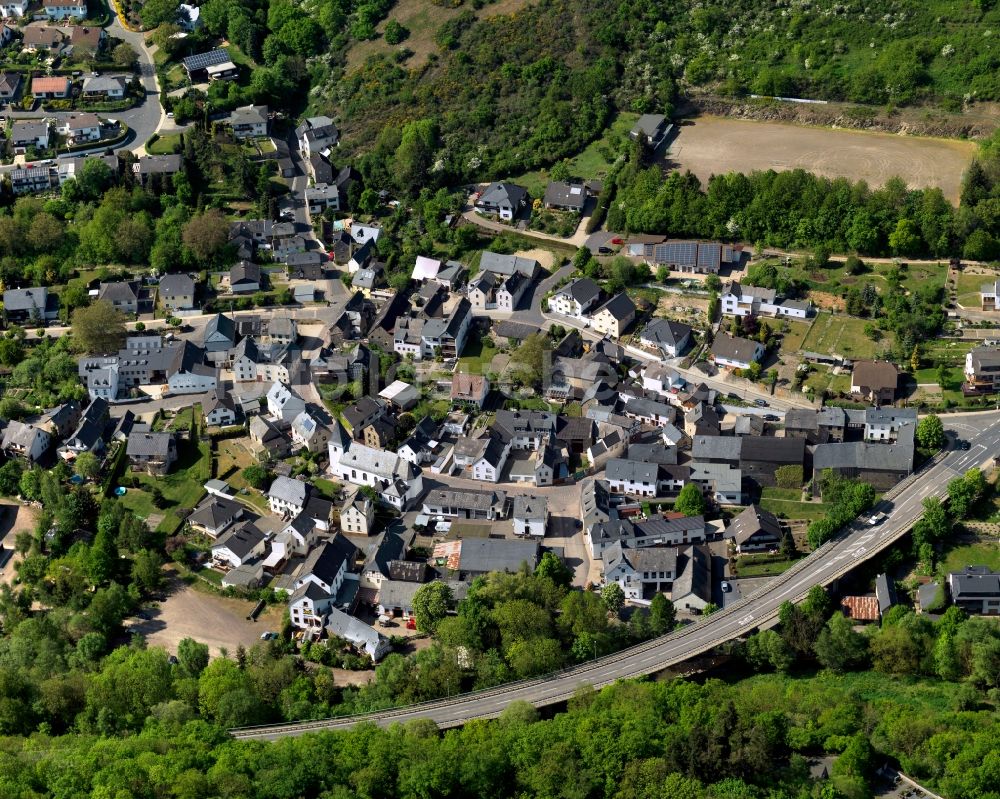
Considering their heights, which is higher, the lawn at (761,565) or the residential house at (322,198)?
the residential house at (322,198)

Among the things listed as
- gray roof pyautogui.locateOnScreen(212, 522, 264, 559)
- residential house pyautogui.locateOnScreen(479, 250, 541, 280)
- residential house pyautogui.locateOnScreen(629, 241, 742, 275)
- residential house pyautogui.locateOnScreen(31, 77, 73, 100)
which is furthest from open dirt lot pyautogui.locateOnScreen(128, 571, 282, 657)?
residential house pyautogui.locateOnScreen(31, 77, 73, 100)

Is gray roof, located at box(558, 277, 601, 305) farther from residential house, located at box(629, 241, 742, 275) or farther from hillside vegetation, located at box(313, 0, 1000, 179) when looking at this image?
hillside vegetation, located at box(313, 0, 1000, 179)

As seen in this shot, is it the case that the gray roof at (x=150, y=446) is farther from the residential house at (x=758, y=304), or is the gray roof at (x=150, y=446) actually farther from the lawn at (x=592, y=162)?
the residential house at (x=758, y=304)

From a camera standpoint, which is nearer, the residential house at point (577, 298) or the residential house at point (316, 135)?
the residential house at point (577, 298)

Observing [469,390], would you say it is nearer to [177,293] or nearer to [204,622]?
[204,622]

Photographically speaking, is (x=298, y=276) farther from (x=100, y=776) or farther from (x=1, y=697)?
(x=100, y=776)

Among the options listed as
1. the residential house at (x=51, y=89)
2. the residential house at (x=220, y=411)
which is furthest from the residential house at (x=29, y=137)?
the residential house at (x=220, y=411)

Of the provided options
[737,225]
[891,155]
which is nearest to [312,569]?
[737,225]
